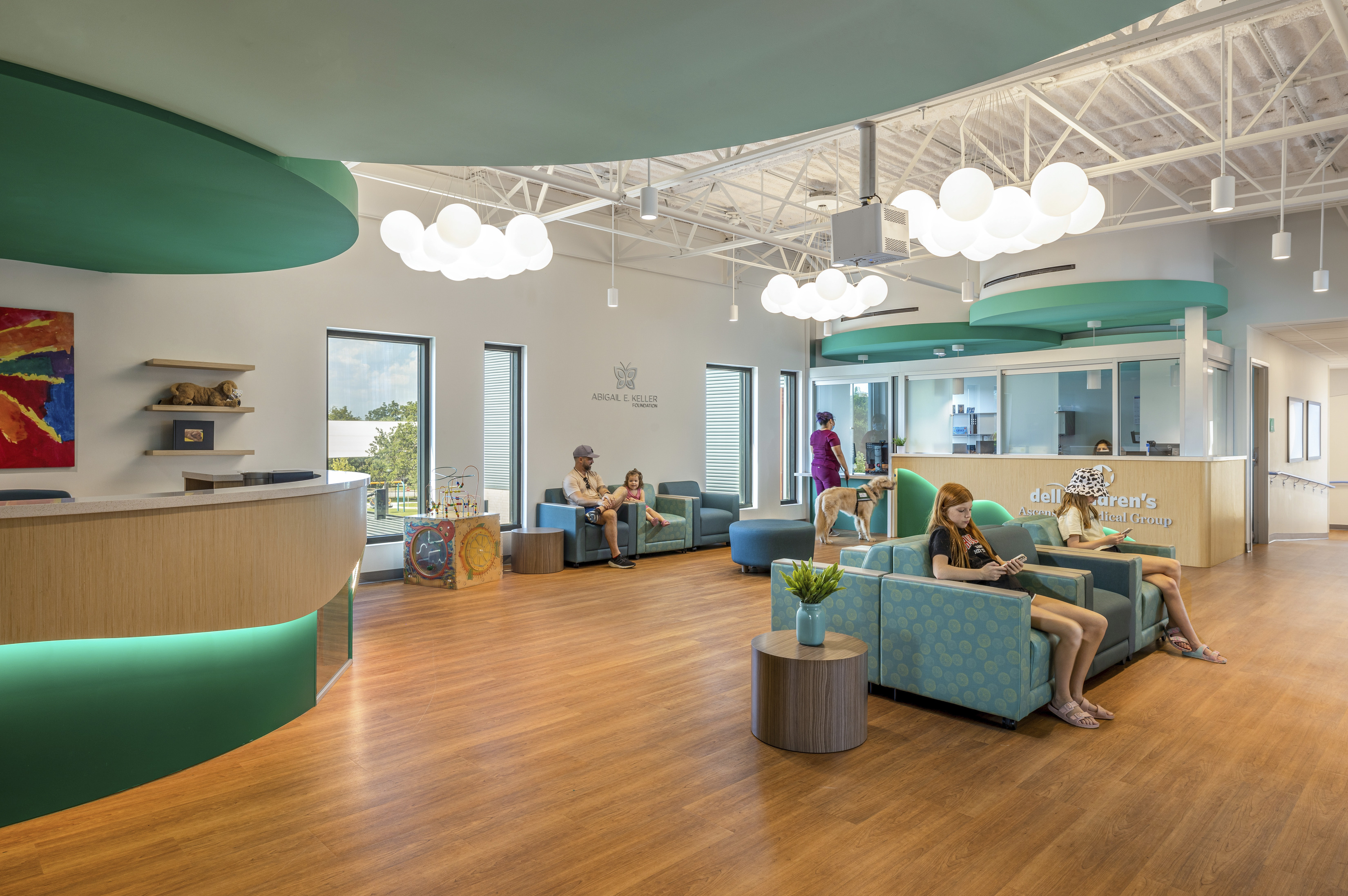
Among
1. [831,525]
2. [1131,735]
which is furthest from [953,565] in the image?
[831,525]

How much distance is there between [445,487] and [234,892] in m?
5.95

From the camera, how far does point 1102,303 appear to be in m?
9.45

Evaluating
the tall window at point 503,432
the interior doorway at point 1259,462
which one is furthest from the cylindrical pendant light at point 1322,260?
the tall window at point 503,432

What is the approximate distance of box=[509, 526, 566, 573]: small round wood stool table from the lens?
833 cm

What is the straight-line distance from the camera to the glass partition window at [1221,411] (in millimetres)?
10352

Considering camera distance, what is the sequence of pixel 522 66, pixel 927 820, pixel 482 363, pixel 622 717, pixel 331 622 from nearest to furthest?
pixel 522 66, pixel 927 820, pixel 622 717, pixel 331 622, pixel 482 363

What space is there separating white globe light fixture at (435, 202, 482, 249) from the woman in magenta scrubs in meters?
6.24

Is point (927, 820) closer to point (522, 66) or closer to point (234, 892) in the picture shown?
point (234, 892)

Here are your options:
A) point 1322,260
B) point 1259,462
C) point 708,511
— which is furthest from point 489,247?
point 1259,462

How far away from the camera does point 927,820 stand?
9.51ft

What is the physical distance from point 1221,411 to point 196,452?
12371 mm

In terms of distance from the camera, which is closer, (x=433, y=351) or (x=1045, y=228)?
(x=1045, y=228)

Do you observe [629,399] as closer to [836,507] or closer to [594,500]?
[594,500]

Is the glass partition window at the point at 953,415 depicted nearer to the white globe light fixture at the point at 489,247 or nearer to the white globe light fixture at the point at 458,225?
the white globe light fixture at the point at 489,247
